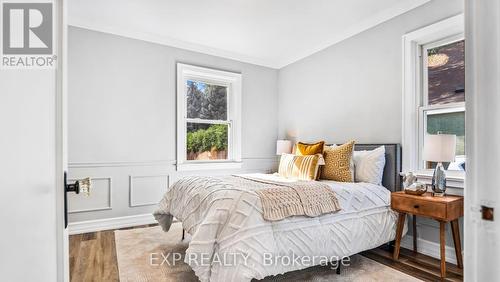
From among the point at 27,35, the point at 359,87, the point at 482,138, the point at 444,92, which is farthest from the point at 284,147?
the point at 27,35

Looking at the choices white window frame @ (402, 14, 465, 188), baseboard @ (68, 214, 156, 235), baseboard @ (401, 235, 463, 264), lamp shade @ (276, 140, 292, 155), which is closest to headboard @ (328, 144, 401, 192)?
white window frame @ (402, 14, 465, 188)

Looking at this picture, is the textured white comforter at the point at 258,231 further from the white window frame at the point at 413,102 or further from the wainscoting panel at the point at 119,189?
the wainscoting panel at the point at 119,189

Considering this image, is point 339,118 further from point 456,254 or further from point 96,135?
point 96,135

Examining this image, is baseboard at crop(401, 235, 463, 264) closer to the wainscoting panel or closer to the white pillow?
the white pillow

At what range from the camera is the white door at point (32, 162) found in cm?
48

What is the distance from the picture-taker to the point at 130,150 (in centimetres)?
370

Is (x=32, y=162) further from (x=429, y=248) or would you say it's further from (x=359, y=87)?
(x=359, y=87)

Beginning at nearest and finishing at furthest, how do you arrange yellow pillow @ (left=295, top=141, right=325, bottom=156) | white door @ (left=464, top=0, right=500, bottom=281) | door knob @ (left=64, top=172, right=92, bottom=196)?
1. white door @ (left=464, top=0, right=500, bottom=281)
2. door knob @ (left=64, top=172, right=92, bottom=196)
3. yellow pillow @ (left=295, top=141, right=325, bottom=156)

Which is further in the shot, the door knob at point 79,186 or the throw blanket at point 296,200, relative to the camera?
the throw blanket at point 296,200

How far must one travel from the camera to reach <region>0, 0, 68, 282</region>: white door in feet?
1.56

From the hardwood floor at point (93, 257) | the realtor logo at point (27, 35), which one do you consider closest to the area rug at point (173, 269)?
the hardwood floor at point (93, 257)

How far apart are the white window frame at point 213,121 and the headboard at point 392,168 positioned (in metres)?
2.34

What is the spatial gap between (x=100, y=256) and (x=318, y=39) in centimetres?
379

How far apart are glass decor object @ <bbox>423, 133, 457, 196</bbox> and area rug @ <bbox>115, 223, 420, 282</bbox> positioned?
83cm
